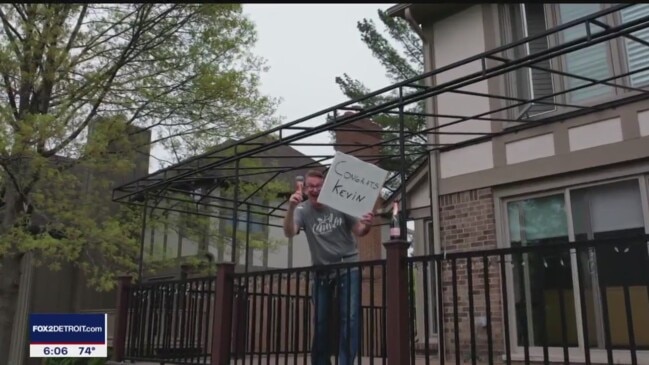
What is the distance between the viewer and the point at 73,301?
44.5 ft

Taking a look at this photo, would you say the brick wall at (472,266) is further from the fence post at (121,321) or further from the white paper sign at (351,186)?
the fence post at (121,321)

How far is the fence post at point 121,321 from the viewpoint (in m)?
7.01

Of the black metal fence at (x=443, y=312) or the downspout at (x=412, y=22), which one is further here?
the downspout at (x=412, y=22)

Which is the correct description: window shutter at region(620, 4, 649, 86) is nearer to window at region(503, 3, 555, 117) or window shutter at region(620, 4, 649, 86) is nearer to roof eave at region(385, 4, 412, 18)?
window at region(503, 3, 555, 117)

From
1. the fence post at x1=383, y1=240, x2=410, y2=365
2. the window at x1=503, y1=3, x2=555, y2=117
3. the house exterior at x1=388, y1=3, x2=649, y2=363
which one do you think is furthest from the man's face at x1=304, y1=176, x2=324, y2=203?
the window at x1=503, y1=3, x2=555, y2=117

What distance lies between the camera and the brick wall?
21.2 feet

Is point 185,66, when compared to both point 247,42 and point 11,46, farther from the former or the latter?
point 11,46

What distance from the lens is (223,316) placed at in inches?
219

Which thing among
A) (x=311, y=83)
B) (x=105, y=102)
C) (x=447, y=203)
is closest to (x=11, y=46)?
(x=105, y=102)

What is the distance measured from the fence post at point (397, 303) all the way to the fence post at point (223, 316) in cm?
195

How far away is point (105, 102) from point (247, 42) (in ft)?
8.56

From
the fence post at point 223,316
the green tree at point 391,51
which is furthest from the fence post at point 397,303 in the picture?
the green tree at point 391,51

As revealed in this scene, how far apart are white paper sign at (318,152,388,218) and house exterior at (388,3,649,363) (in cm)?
144

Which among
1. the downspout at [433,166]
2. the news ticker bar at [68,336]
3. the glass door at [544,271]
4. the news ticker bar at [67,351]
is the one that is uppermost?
the downspout at [433,166]
